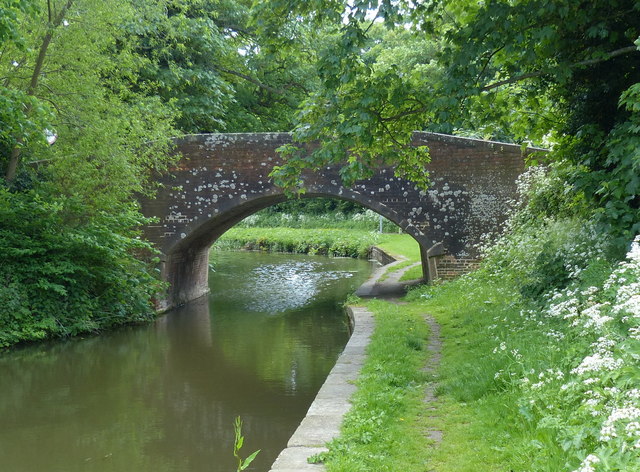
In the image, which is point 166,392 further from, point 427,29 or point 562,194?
point 562,194

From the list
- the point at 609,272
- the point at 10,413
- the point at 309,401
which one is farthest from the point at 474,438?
the point at 10,413

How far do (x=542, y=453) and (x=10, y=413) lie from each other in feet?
19.4

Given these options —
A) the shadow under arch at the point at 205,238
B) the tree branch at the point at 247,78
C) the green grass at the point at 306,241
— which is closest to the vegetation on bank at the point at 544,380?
the shadow under arch at the point at 205,238

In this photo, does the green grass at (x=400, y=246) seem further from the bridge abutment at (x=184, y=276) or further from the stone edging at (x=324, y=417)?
the stone edging at (x=324, y=417)

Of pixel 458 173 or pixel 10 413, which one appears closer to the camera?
pixel 10 413

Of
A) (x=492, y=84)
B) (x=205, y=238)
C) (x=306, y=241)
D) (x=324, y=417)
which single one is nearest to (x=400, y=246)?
(x=306, y=241)

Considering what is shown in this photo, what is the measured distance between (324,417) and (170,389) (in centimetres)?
364

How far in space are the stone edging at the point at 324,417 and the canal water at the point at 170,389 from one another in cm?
72

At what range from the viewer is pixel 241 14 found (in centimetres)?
1786

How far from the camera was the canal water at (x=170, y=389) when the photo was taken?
5.95 m

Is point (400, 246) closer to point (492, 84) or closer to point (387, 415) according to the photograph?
point (492, 84)

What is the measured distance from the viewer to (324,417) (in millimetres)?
Result: 5027

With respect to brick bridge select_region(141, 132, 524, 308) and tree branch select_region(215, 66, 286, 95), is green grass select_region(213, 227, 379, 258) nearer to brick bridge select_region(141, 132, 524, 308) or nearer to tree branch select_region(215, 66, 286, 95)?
tree branch select_region(215, 66, 286, 95)

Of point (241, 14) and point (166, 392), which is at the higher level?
point (241, 14)
